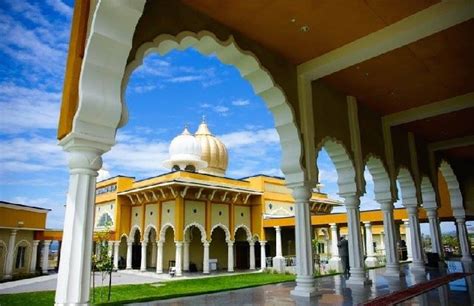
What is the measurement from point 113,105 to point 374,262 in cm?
1547

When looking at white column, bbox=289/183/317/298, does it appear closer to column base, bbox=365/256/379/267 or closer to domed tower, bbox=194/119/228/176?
column base, bbox=365/256/379/267

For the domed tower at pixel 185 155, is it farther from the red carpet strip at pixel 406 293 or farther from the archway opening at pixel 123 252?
the red carpet strip at pixel 406 293

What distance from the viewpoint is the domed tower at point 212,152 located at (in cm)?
2312

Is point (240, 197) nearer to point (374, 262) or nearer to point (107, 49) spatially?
point (374, 262)

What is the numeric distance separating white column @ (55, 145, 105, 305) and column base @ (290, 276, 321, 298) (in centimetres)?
377

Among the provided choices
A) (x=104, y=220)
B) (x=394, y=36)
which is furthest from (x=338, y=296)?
(x=104, y=220)

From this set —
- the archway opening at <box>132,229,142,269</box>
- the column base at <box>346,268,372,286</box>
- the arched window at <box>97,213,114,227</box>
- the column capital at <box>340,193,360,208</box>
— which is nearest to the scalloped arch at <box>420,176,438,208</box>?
the column capital at <box>340,193,360,208</box>

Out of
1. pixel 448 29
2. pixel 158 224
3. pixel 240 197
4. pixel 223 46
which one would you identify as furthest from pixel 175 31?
pixel 240 197

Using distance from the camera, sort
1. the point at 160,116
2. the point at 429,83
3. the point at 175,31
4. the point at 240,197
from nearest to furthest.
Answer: the point at 175,31 < the point at 429,83 < the point at 160,116 < the point at 240,197

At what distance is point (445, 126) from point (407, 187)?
2.05 metres

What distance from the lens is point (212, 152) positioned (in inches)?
922

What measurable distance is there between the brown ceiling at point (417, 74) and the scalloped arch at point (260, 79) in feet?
5.40

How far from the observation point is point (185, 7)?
5.26 m

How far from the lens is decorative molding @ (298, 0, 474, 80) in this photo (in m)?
5.27
